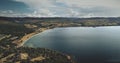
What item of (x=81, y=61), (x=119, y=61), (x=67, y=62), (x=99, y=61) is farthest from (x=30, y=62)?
(x=119, y=61)

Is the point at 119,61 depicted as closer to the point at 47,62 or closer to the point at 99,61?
the point at 99,61

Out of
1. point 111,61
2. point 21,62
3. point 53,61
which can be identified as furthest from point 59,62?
point 111,61

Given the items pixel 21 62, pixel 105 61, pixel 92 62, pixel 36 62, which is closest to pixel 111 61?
pixel 105 61

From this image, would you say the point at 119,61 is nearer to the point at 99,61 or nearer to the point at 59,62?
the point at 99,61

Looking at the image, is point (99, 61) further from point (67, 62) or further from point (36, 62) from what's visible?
point (36, 62)

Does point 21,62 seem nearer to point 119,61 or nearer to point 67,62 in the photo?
point 67,62
